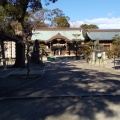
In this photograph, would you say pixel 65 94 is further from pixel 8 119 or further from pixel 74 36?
pixel 74 36

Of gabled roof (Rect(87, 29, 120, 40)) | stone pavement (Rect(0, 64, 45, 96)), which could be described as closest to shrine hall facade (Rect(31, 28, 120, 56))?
gabled roof (Rect(87, 29, 120, 40))

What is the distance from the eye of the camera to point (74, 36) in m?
72.1

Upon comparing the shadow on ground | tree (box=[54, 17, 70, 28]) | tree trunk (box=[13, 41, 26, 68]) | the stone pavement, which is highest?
tree (box=[54, 17, 70, 28])

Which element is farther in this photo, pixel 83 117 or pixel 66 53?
pixel 66 53

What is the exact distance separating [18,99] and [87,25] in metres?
87.9

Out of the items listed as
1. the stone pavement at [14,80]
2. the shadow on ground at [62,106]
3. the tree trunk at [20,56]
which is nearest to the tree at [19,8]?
the tree trunk at [20,56]

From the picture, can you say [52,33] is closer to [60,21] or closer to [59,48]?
[59,48]

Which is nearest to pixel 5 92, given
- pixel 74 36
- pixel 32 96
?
pixel 32 96

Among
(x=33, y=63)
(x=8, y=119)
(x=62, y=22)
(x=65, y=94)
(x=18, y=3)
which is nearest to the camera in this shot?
(x=8, y=119)

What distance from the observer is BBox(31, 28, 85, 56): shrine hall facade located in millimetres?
70562

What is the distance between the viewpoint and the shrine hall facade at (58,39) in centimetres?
7056

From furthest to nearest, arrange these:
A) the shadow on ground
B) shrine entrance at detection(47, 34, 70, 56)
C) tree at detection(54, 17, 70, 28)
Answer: tree at detection(54, 17, 70, 28)
shrine entrance at detection(47, 34, 70, 56)
the shadow on ground

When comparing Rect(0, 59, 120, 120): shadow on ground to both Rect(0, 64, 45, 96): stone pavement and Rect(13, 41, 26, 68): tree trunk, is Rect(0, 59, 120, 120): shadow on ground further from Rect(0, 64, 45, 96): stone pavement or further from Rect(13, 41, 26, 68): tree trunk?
Rect(13, 41, 26, 68): tree trunk

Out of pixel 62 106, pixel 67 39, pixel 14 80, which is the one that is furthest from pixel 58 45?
pixel 62 106
